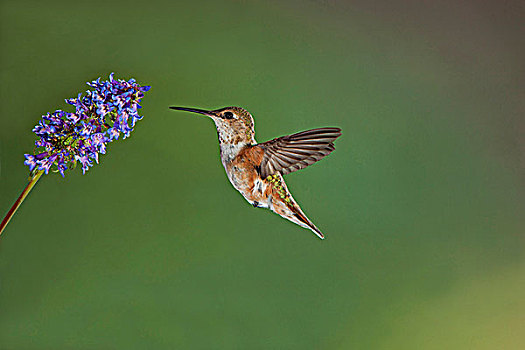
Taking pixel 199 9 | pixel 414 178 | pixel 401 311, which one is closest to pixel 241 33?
pixel 199 9

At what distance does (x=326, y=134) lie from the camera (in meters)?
1.41

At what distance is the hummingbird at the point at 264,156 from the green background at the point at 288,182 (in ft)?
1.17

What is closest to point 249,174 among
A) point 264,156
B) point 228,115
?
point 264,156

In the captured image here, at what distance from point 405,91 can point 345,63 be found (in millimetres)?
301

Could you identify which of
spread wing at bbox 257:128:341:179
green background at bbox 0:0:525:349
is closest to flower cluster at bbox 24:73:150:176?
spread wing at bbox 257:128:341:179

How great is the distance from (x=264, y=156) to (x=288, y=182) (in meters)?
0.50

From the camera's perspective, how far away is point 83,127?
1.24 metres

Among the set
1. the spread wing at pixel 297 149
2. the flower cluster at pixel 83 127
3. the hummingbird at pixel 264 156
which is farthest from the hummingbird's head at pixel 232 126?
the flower cluster at pixel 83 127

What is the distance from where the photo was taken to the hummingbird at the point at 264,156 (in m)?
1.32

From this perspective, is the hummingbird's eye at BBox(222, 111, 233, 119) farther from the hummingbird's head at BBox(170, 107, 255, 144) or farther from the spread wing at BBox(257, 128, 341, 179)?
the spread wing at BBox(257, 128, 341, 179)

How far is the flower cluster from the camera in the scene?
1.22 meters

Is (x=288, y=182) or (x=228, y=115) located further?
(x=288, y=182)

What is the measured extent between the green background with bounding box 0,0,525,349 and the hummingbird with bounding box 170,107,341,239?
1.17ft

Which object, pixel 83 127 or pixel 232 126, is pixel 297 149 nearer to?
pixel 232 126
